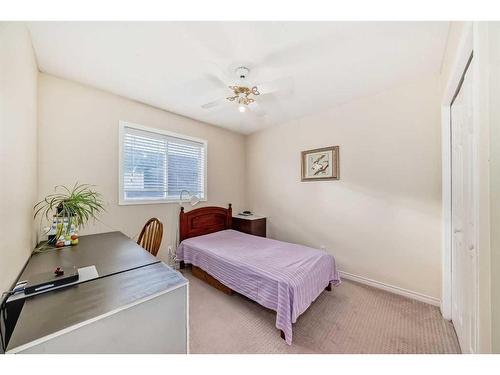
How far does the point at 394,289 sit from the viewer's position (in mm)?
2248

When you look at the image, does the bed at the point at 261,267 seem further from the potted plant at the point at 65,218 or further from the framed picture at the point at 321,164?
the potted plant at the point at 65,218

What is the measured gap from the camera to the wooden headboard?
2.92 metres

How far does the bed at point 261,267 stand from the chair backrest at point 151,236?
585mm

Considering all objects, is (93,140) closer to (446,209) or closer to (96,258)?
(96,258)

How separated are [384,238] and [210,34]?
2736mm

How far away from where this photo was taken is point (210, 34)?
1432 millimetres

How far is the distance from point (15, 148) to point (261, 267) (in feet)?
6.43

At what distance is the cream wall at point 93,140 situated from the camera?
1950 millimetres

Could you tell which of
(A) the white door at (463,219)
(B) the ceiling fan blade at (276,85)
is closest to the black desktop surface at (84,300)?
(B) the ceiling fan blade at (276,85)

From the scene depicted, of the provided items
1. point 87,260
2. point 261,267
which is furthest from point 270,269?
point 87,260

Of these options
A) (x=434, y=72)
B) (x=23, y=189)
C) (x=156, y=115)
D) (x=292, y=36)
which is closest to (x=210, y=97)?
(x=156, y=115)

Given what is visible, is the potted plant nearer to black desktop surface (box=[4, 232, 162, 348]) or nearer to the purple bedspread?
black desktop surface (box=[4, 232, 162, 348])

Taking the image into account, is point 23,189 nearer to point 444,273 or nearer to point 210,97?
point 210,97
